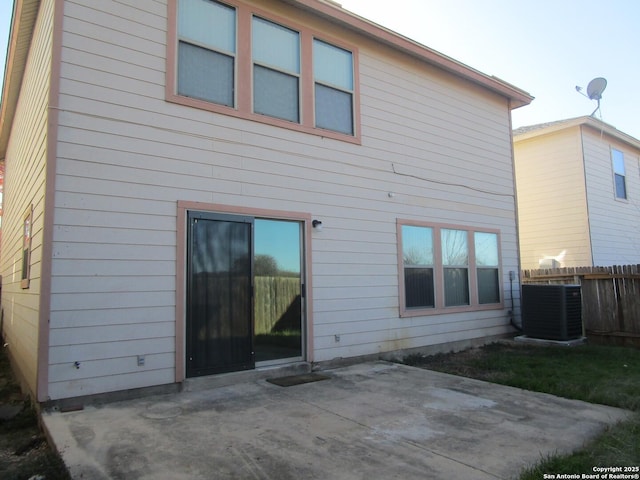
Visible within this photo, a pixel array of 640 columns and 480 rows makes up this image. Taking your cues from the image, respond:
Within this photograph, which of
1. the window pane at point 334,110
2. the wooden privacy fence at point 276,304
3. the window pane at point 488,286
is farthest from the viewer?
the window pane at point 488,286

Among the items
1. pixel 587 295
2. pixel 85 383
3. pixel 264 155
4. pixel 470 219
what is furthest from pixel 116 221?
pixel 587 295

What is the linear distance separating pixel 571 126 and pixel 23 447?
13.9 meters

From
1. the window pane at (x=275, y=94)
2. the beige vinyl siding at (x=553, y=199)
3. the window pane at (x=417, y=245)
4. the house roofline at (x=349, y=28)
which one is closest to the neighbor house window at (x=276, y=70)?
the window pane at (x=275, y=94)

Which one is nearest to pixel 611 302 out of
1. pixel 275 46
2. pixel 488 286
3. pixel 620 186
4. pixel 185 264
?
pixel 488 286

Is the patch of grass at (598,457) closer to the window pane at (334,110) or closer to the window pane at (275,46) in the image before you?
the window pane at (334,110)

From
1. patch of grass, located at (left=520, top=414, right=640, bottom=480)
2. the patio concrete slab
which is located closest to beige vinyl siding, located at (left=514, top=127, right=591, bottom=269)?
the patio concrete slab

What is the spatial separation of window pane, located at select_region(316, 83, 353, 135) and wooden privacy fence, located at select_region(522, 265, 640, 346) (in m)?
6.01

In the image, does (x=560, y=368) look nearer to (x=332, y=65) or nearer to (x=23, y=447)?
(x=332, y=65)

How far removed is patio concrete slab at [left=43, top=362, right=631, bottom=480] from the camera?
9.53 ft

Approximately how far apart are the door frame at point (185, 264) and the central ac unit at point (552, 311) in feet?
15.9

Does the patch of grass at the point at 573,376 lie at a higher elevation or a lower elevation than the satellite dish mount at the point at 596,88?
lower

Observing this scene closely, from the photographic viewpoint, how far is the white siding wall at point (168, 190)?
174 inches

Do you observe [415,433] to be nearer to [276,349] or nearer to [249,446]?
[249,446]

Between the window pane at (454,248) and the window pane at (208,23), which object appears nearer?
the window pane at (208,23)
